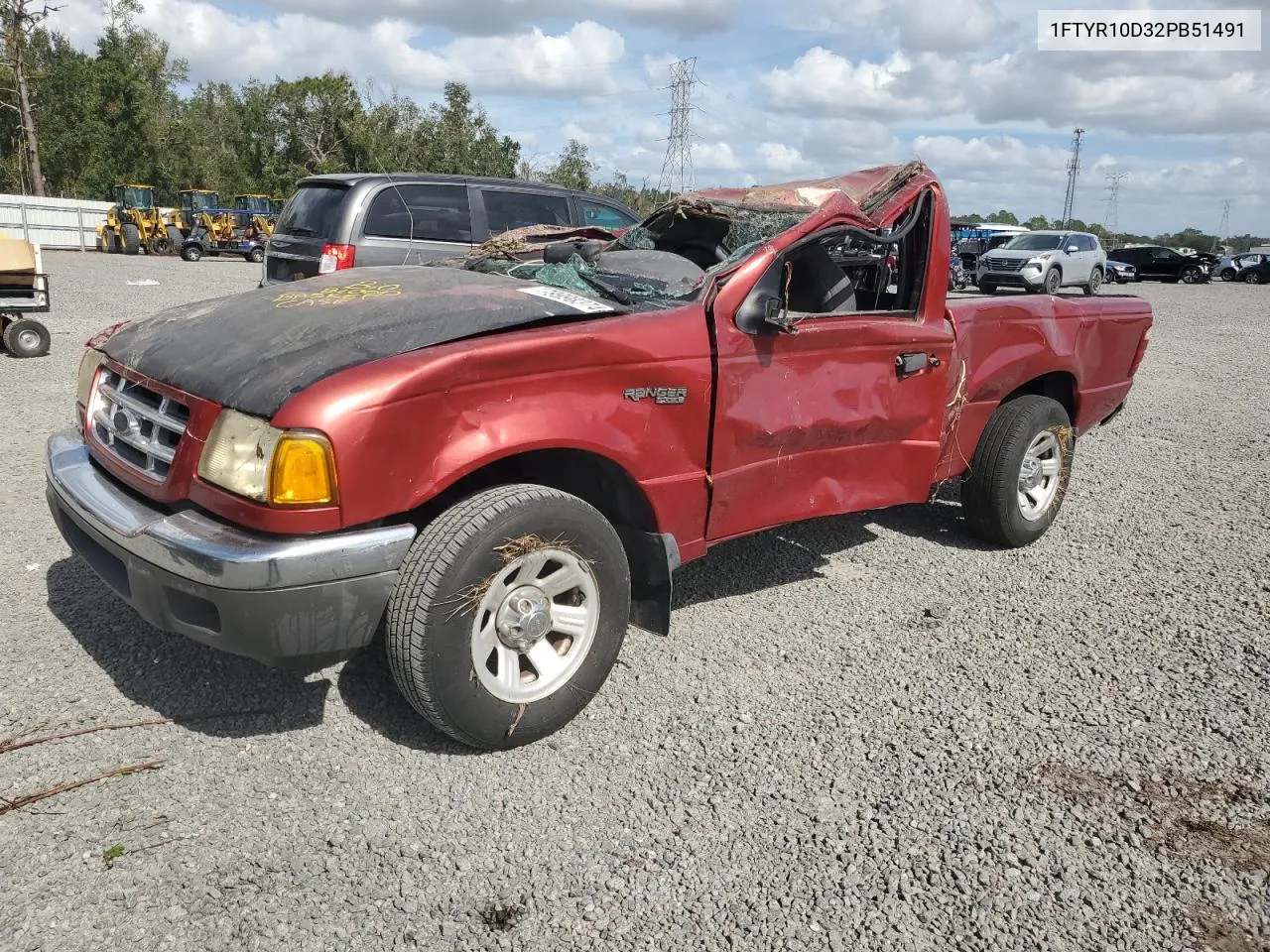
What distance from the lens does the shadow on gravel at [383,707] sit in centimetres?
307

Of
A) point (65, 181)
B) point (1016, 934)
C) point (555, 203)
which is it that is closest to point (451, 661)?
point (1016, 934)

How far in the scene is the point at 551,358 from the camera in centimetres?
293

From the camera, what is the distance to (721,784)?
2.92 m

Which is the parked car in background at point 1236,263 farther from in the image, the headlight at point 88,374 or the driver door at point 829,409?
the headlight at point 88,374

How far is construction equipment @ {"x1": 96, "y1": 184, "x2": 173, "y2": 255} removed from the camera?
3103 centimetres

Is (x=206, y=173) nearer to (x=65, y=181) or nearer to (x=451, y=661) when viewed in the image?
(x=65, y=181)

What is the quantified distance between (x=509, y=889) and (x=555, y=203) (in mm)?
7886

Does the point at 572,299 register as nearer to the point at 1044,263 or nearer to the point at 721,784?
the point at 721,784

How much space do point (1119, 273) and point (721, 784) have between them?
37.0 m

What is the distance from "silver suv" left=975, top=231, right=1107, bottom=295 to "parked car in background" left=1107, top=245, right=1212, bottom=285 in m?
10.9

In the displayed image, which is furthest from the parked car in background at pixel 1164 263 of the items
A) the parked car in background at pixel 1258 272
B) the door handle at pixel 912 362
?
the door handle at pixel 912 362

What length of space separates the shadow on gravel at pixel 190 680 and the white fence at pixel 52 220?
34254mm

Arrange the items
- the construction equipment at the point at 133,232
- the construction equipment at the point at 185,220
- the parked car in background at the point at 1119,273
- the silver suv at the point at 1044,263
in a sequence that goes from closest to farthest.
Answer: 1. the silver suv at the point at 1044,263
2. the construction equipment at the point at 185,220
3. the construction equipment at the point at 133,232
4. the parked car in background at the point at 1119,273

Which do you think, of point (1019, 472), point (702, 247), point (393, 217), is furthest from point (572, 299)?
point (393, 217)
